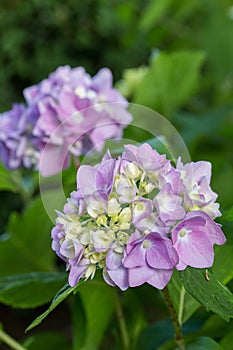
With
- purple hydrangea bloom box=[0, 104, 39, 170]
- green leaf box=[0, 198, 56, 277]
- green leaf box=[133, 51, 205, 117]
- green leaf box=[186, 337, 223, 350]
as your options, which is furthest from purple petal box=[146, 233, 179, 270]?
green leaf box=[133, 51, 205, 117]

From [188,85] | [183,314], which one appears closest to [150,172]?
[183,314]

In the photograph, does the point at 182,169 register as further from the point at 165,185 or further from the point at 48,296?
the point at 48,296

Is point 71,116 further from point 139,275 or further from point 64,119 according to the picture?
point 139,275

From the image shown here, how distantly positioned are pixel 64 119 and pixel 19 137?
0.24ft

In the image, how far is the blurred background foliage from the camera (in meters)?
0.86

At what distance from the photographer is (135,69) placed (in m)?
1.34

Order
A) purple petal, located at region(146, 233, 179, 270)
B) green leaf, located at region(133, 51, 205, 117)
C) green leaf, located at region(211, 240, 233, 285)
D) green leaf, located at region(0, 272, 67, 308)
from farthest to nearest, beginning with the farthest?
green leaf, located at region(133, 51, 205, 117)
green leaf, located at region(0, 272, 67, 308)
green leaf, located at region(211, 240, 233, 285)
purple petal, located at region(146, 233, 179, 270)

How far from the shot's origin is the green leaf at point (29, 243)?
2.83 feet

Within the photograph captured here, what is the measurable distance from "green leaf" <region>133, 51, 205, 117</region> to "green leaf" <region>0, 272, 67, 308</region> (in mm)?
518

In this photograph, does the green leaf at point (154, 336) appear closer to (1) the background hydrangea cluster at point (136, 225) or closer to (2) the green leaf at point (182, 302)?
(2) the green leaf at point (182, 302)

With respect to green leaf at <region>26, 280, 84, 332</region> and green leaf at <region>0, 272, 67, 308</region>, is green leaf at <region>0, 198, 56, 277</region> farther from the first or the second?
green leaf at <region>26, 280, 84, 332</region>

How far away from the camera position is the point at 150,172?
43 centimetres

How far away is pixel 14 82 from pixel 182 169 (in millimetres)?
1278

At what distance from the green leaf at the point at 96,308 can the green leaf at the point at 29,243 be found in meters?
0.20
